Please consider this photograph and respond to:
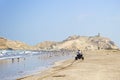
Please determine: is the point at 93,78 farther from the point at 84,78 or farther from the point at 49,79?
the point at 49,79

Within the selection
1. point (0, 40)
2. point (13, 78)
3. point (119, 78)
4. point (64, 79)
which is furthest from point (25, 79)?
point (0, 40)

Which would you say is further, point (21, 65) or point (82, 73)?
point (21, 65)

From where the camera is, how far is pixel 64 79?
2136 centimetres

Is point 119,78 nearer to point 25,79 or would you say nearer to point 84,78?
point 84,78

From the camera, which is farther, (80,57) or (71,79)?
(80,57)

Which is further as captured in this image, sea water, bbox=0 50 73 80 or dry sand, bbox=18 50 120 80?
sea water, bbox=0 50 73 80

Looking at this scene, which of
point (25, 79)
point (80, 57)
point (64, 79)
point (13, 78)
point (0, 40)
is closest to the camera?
point (64, 79)

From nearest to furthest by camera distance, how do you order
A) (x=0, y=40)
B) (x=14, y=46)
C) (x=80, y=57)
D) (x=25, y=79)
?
(x=25, y=79) < (x=80, y=57) < (x=0, y=40) < (x=14, y=46)

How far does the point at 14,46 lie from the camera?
199 m

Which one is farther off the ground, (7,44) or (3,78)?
(7,44)

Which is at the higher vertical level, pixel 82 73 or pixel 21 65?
pixel 21 65

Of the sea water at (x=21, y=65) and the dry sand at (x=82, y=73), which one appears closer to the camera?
the dry sand at (x=82, y=73)

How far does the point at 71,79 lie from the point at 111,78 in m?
2.90

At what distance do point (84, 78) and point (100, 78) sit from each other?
3.84ft
